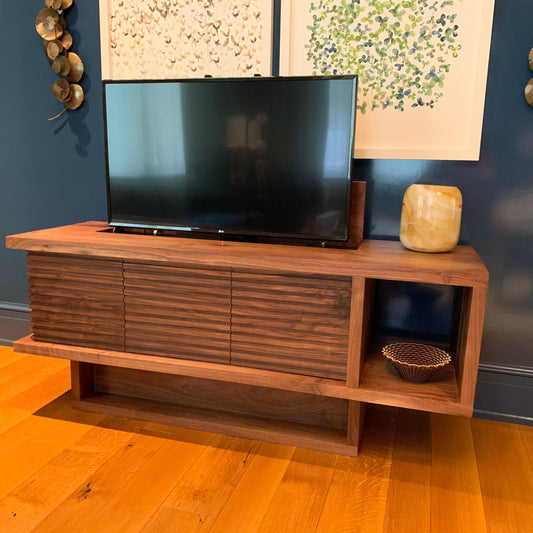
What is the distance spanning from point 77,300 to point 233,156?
0.76 metres

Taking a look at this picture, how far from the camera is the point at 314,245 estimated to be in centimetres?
185

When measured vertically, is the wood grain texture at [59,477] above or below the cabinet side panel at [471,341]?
below

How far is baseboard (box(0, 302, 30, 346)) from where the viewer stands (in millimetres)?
2592

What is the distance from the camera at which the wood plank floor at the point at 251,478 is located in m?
1.38

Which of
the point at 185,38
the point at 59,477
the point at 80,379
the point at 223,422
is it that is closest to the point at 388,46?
the point at 185,38

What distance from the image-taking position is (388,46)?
188cm

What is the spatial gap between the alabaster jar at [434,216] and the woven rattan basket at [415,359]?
1.19ft

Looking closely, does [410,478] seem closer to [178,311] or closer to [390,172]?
[178,311]

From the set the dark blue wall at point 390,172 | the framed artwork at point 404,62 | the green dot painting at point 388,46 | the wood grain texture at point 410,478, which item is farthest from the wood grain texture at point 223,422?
the green dot painting at point 388,46

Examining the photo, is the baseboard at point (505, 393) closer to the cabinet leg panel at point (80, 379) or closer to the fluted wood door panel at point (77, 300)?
the fluted wood door panel at point (77, 300)

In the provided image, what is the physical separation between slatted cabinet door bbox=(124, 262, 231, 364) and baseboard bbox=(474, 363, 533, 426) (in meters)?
1.02

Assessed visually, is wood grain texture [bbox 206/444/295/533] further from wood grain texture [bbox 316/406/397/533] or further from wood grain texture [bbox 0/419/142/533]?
wood grain texture [bbox 0/419/142/533]

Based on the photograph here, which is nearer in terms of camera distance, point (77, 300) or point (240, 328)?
point (240, 328)

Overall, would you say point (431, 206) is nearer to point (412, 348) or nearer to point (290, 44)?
point (412, 348)
